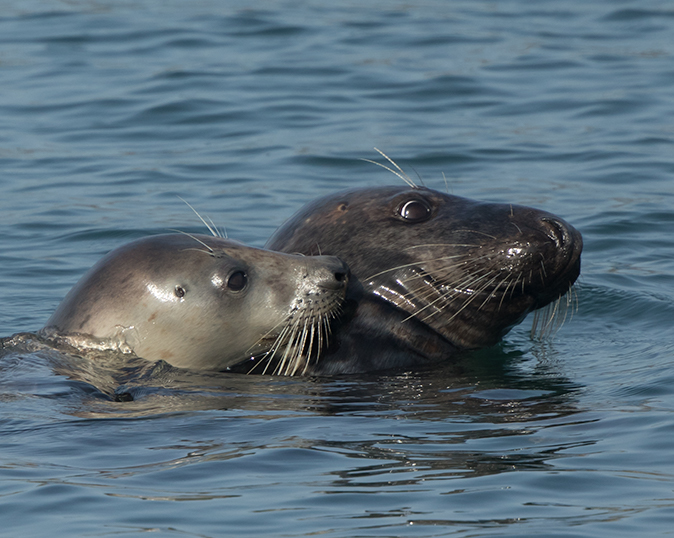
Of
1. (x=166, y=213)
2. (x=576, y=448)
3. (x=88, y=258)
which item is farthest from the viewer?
(x=166, y=213)

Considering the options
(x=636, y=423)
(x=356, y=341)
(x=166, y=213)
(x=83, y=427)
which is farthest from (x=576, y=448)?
(x=166, y=213)

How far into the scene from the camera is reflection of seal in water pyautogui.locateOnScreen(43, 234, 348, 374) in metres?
6.66

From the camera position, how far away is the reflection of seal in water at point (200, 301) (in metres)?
6.66

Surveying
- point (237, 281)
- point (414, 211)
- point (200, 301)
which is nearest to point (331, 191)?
point (414, 211)

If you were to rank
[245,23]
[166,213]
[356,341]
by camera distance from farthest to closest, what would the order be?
1. [245,23]
2. [166,213]
3. [356,341]

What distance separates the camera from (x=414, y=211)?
24.8ft

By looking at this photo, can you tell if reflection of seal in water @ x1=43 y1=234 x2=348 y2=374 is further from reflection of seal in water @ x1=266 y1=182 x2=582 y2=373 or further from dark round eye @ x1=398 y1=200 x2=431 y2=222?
dark round eye @ x1=398 y1=200 x2=431 y2=222

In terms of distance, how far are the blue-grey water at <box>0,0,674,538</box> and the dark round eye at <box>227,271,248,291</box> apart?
0.51 meters

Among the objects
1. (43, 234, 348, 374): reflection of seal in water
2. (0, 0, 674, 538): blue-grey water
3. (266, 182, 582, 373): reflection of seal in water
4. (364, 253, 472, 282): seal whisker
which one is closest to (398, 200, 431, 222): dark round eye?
(266, 182, 582, 373): reflection of seal in water

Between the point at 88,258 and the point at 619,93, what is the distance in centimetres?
829

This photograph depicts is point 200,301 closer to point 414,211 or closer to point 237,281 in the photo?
point 237,281

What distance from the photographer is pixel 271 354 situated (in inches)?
276

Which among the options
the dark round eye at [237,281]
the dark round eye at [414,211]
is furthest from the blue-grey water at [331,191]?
the dark round eye at [414,211]

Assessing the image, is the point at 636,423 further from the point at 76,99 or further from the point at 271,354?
the point at 76,99
